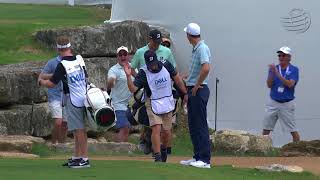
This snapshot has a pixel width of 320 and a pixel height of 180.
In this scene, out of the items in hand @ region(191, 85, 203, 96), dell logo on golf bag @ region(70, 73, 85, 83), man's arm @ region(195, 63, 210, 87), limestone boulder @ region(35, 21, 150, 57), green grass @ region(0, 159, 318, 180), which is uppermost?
limestone boulder @ region(35, 21, 150, 57)

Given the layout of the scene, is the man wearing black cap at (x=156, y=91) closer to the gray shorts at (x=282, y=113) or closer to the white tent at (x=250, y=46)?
the gray shorts at (x=282, y=113)

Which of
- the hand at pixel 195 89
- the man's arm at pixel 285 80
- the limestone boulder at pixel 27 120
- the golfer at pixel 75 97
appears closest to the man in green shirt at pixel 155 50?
the hand at pixel 195 89

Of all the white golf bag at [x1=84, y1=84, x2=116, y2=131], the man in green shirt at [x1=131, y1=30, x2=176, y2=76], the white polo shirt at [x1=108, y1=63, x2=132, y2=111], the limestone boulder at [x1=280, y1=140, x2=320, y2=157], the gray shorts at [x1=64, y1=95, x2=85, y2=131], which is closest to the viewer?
the white golf bag at [x1=84, y1=84, x2=116, y2=131]

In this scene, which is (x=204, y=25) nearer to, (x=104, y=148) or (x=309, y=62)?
(x=309, y=62)

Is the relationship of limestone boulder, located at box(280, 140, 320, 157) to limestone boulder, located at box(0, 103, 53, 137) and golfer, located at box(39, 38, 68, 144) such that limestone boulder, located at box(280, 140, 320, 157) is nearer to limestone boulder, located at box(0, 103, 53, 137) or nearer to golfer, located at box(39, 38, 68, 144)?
golfer, located at box(39, 38, 68, 144)

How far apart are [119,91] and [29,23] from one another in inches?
212

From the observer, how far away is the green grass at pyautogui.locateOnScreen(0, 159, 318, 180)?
787 centimetres

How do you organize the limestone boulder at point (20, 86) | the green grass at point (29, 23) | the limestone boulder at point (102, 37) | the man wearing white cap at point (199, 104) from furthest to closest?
1. the green grass at point (29, 23)
2. the limestone boulder at point (102, 37)
3. the limestone boulder at point (20, 86)
4. the man wearing white cap at point (199, 104)

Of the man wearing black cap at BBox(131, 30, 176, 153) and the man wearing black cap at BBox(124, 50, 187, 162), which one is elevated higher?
the man wearing black cap at BBox(131, 30, 176, 153)

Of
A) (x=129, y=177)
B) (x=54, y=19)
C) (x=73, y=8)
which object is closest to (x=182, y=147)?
(x=129, y=177)

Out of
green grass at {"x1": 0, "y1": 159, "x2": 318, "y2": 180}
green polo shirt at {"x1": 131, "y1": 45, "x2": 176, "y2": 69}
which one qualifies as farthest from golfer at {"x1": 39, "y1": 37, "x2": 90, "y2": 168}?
green polo shirt at {"x1": 131, "y1": 45, "x2": 176, "y2": 69}

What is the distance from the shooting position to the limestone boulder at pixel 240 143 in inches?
468

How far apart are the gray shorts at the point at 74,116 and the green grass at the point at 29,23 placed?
6267mm

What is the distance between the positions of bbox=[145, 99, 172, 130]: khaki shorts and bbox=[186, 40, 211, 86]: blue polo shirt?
0.51 metres
